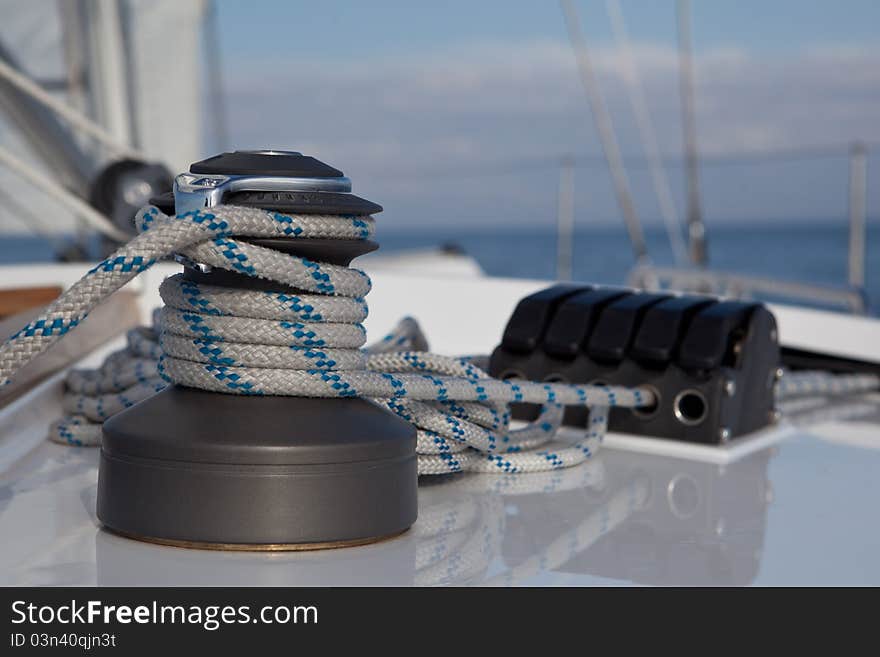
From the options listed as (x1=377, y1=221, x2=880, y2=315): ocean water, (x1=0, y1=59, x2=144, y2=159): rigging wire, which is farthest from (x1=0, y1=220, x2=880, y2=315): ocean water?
(x1=0, y1=59, x2=144, y2=159): rigging wire

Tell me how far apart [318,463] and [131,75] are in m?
2.87

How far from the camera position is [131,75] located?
136 inches

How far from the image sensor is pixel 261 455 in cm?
81

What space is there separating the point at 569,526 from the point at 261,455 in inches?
11.2

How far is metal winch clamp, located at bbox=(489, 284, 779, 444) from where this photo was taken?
4.41 feet

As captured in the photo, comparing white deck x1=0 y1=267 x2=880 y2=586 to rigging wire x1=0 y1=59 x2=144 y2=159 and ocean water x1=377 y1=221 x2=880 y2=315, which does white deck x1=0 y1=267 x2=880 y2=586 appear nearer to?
rigging wire x1=0 y1=59 x2=144 y2=159

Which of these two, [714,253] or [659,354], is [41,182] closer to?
[659,354]

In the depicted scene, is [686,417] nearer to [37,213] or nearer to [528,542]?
[528,542]

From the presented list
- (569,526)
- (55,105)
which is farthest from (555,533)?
(55,105)

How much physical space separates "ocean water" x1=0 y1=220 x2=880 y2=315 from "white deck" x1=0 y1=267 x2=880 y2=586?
40.8ft
